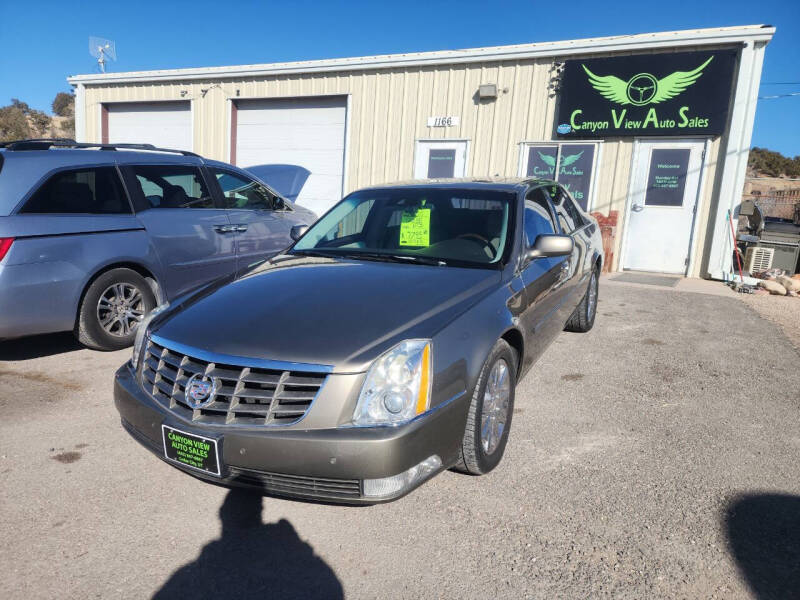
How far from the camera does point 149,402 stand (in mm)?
2461

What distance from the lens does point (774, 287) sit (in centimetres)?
860

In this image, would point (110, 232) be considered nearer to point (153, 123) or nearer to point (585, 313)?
point (585, 313)

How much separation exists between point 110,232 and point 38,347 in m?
1.29

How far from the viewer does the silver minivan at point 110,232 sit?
4.11 m

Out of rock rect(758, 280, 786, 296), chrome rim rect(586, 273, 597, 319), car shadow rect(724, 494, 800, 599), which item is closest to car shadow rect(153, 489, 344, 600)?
car shadow rect(724, 494, 800, 599)

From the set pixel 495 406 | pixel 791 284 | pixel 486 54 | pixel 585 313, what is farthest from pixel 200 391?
pixel 486 54

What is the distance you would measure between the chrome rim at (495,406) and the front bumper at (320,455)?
480mm

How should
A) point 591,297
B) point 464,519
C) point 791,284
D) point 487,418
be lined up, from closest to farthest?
point 464,519 → point 487,418 → point 591,297 → point 791,284

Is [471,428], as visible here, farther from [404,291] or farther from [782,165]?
[782,165]

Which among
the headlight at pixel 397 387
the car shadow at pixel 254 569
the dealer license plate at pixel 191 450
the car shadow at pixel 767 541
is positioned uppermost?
the headlight at pixel 397 387

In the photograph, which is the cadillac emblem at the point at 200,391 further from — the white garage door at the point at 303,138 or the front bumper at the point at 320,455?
the white garage door at the point at 303,138

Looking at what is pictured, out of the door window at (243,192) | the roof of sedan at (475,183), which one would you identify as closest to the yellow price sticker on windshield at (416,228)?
the roof of sedan at (475,183)

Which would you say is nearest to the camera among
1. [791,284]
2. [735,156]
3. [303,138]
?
[791,284]

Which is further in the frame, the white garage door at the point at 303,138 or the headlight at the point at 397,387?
the white garage door at the point at 303,138
